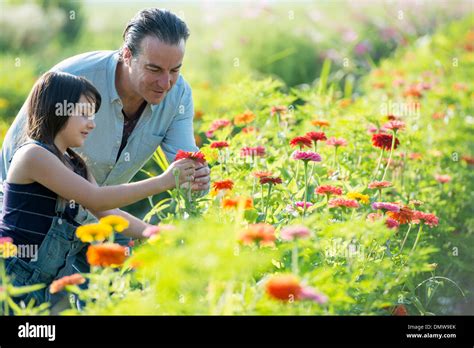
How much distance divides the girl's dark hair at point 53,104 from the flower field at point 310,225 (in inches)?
17.2

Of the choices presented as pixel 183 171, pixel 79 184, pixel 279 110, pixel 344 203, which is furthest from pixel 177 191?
pixel 279 110

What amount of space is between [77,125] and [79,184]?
23 centimetres

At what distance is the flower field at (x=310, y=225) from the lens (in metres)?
1.99

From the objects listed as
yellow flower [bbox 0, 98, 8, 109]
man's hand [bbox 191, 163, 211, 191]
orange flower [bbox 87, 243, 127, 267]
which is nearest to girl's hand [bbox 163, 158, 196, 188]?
man's hand [bbox 191, 163, 211, 191]

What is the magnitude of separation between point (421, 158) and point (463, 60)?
3199mm

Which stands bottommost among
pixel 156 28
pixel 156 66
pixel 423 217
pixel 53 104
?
pixel 423 217

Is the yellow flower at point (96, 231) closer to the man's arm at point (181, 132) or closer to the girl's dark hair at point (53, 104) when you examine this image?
the girl's dark hair at point (53, 104)

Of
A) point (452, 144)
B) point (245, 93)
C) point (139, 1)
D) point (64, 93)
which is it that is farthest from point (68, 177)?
point (139, 1)

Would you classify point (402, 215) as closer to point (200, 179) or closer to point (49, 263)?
point (200, 179)

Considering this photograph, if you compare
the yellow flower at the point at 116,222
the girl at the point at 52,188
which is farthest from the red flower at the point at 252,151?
the yellow flower at the point at 116,222

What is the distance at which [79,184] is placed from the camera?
2713 mm

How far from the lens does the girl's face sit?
2.83 meters
